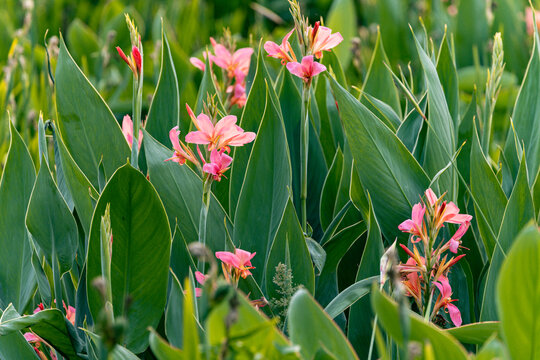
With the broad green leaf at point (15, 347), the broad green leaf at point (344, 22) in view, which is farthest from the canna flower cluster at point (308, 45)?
the broad green leaf at point (344, 22)

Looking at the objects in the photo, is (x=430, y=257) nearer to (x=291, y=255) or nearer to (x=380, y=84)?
(x=291, y=255)

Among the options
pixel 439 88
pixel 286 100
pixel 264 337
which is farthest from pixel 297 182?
pixel 264 337

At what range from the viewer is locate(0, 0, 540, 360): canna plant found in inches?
29.1

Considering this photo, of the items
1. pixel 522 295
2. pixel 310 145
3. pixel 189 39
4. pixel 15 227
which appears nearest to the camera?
pixel 522 295

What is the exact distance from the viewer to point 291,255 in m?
0.92

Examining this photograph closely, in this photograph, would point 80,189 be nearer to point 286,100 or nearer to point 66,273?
point 66,273

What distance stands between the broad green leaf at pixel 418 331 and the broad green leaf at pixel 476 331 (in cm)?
10

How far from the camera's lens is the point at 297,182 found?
1.17m

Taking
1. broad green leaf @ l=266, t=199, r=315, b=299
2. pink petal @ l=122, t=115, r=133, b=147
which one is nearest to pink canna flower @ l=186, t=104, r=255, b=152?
broad green leaf @ l=266, t=199, r=315, b=299

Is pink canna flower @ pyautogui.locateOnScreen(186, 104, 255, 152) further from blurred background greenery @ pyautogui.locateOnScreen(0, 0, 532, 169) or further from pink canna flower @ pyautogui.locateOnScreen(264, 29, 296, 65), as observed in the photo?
blurred background greenery @ pyautogui.locateOnScreen(0, 0, 532, 169)

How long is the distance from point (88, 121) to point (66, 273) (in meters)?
0.25

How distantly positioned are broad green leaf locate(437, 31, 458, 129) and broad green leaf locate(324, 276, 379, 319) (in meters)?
0.50

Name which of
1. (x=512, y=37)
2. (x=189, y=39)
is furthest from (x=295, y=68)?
(x=189, y=39)

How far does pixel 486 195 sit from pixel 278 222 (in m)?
0.32
